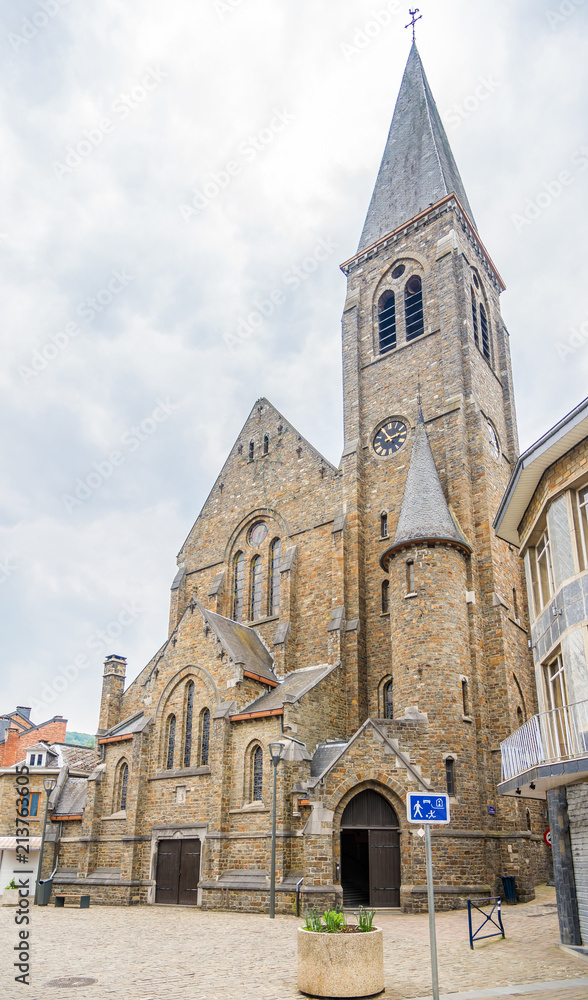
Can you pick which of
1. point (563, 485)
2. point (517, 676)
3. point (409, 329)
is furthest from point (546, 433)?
point (409, 329)

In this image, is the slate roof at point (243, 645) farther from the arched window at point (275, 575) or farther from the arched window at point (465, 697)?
the arched window at point (465, 697)

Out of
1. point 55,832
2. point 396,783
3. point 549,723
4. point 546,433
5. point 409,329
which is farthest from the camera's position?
point 409,329

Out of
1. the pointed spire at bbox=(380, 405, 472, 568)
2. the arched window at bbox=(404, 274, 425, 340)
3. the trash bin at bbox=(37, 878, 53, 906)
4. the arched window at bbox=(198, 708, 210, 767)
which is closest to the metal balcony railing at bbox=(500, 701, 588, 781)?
the pointed spire at bbox=(380, 405, 472, 568)

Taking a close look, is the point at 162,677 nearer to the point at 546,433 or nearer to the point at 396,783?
the point at 396,783

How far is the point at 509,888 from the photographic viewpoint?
2052 centimetres

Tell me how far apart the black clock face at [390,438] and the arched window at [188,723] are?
11.7 metres

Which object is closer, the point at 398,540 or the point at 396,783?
the point at 396,783

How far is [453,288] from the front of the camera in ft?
97.7

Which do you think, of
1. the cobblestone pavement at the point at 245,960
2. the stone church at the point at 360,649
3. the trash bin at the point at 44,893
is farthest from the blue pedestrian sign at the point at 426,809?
the trash bin at the point at 44,893

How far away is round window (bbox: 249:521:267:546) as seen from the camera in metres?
31.6

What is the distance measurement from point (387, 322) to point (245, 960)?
26601mm

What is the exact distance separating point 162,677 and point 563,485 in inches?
706

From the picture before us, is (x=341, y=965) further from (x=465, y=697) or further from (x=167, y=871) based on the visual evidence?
(x=167, y=871)

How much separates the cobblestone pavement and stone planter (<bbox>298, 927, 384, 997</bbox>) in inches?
11.1
